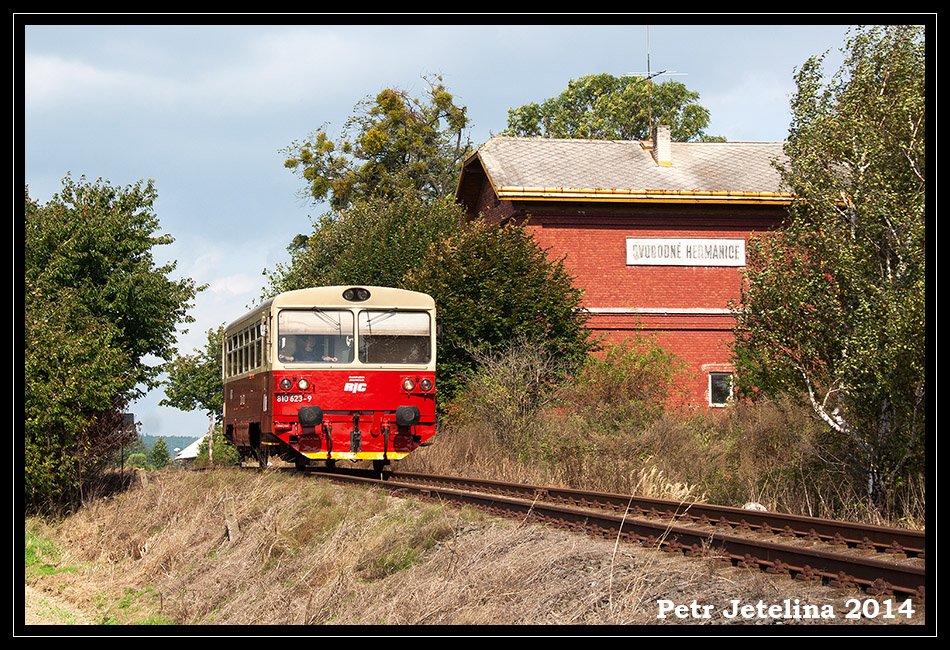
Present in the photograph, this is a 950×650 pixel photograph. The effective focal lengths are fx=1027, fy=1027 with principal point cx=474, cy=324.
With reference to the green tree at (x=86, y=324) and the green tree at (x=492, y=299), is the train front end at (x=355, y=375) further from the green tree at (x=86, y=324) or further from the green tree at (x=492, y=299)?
the green tree at (x=492, y=299)

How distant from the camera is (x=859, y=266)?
13.8 meters

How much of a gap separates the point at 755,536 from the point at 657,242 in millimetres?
20742

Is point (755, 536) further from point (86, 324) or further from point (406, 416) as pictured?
point (86, 324)

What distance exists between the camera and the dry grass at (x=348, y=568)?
7.50 metres

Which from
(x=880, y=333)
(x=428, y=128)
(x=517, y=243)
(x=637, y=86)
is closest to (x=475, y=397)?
(x=517, y=243)

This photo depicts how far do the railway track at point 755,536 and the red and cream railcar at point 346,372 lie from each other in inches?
144

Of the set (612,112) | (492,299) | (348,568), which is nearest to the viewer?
(348,568)

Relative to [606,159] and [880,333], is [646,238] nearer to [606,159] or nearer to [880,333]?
[606,159]


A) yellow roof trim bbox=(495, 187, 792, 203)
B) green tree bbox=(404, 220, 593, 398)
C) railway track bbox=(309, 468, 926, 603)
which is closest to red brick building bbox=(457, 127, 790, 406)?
yellow roof trim bbox=(495, 187, 792, 203)

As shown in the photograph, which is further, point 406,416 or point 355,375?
point 406,416

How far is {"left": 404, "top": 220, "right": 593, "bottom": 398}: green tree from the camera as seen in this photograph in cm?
2462

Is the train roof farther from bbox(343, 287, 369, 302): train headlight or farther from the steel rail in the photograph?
the steel rail

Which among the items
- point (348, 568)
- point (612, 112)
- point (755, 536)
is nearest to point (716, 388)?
point (755, 536)

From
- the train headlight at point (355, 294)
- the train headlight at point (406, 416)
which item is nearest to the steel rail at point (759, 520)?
the train headlight at point (406, 416)
